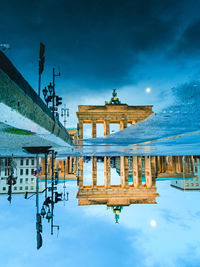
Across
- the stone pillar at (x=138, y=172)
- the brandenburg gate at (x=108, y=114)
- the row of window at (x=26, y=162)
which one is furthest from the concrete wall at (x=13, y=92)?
the row of window at (x=26, y=162)

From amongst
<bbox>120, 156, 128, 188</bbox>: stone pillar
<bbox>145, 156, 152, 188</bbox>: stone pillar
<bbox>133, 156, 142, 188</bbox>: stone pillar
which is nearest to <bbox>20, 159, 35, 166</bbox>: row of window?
<bbox>120, 156, 128, 188</bbox>: stone pillar

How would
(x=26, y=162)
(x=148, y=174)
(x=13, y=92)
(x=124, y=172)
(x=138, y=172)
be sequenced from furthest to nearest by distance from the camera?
(x=26, y=162) → (x=148, y=174) → (x=138, y=172) → (x=124, y=172) → (x=13, y=92)

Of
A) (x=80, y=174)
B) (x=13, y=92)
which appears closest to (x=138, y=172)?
(x=80, y=174)

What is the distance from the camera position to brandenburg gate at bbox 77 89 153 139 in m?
18.4

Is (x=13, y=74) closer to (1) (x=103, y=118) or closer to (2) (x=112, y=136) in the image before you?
(2) (x=112, y=136)

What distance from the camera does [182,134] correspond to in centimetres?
324

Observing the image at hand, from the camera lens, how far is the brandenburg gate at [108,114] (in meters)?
18.4

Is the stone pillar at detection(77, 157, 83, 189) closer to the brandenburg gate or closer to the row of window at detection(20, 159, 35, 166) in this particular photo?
the brandenburg gate

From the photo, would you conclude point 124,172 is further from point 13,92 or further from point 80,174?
point 13,92

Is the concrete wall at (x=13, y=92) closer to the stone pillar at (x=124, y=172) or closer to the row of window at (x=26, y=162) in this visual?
the stone pillar at (x=124, y=172)

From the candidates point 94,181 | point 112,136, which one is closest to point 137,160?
point 94,181

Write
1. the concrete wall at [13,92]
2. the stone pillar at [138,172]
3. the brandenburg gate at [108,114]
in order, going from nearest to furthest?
the concrete wall at [13,92] → the stone pillar at [138,172] → the brandenburg gate at [108,114]

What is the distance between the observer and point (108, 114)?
61.3 feet

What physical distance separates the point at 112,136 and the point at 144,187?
1564 cm
